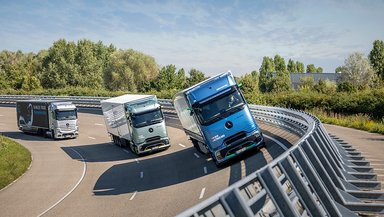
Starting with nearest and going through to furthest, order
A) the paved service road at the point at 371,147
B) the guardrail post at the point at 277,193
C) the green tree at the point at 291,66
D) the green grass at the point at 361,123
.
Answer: the guardrail post at the point at 277,193 < the paved service road at the point at 371,147 < the green grass at the point at 361,123 < the green tree at the point at 291,66

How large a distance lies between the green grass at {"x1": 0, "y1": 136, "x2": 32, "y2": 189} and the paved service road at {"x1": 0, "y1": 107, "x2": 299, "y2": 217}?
2.00ft

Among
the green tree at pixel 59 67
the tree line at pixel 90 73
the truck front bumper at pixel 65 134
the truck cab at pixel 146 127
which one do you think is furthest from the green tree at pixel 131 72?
the truck cab at pixel 146 127

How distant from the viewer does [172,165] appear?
22.1 m

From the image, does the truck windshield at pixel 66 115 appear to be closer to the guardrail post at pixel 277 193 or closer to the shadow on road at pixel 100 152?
the shadow on road at pixel 100 152

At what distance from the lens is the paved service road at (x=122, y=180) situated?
15703 mm

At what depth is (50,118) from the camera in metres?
38.2

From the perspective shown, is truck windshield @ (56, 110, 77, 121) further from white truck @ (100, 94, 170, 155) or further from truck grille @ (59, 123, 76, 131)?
white truck @ (100, 94, 170, 155)

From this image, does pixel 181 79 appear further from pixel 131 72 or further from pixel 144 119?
pixel 144 119

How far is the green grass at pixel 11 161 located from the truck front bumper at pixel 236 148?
1300cm

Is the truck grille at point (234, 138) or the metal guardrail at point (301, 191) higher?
the metal guardrail at point (301, 191)

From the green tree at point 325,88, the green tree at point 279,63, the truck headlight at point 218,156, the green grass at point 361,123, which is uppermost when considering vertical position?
the green tree at point 279,63

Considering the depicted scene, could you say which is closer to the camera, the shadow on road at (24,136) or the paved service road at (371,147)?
the paved service road at (371,147)

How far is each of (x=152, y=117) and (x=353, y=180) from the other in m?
19.0

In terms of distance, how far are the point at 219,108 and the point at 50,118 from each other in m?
24.2
